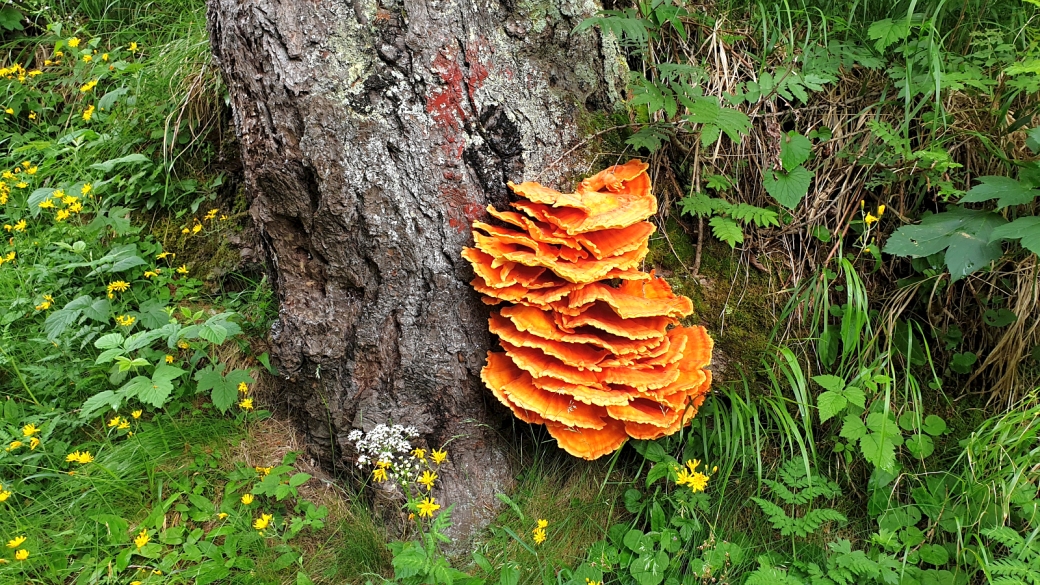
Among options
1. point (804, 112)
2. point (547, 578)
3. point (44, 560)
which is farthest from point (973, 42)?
point (44, 560)

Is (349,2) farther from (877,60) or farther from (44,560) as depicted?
(44,560)

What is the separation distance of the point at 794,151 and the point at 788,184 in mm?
162

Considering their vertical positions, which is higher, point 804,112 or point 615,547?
point 804,112

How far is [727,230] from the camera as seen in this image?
3.11 m

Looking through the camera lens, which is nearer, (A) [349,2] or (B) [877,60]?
(A) [349,2]

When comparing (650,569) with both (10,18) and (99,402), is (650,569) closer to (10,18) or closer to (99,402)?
(99,402)

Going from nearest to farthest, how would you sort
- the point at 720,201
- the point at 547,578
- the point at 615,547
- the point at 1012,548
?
the point at 1012,548
the point at 547,578
the point at 615,547
the point at 720,201

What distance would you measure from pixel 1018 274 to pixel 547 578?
254 centimetres

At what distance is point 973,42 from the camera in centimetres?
313

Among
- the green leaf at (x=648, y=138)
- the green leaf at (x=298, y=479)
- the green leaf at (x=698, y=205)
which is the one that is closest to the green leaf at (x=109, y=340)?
the green leaf at (x=298, y=479)

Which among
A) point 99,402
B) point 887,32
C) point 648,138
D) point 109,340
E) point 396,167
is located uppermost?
point 887,32

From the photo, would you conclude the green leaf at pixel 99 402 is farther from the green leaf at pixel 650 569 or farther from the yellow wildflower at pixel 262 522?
the green leaf at pixel 650 569

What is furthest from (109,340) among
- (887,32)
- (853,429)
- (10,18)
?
(10,18)

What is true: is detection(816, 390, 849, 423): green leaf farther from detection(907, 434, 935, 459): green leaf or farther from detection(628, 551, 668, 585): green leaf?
detection(628, 551, 668, 585): green leaf
